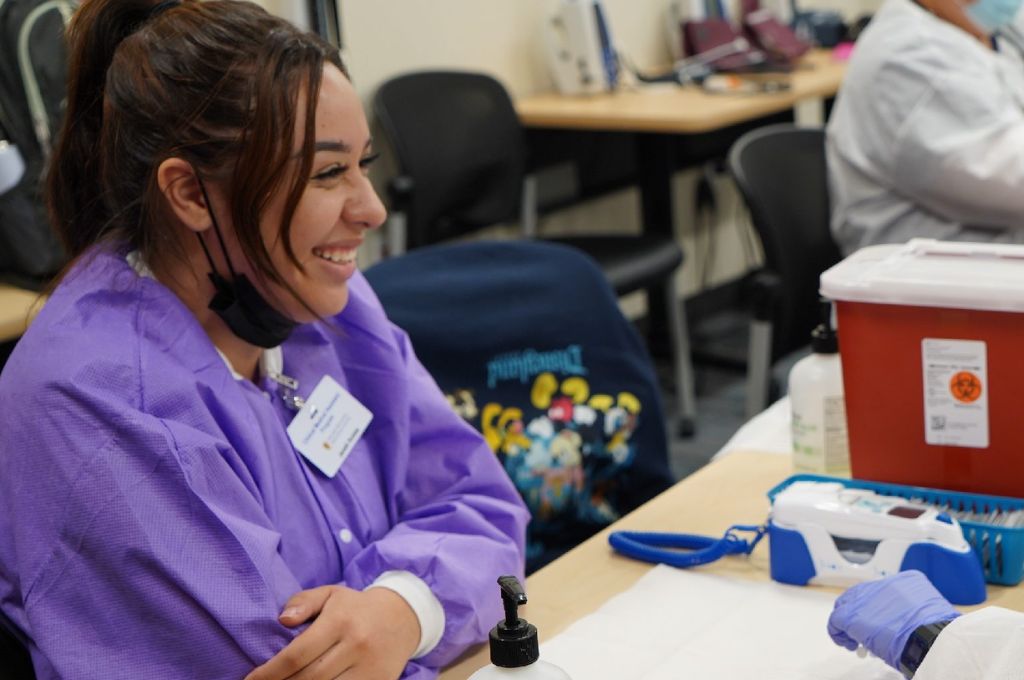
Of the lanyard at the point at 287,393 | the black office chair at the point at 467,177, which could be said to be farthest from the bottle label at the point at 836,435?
the black office chair at the point at 467,177

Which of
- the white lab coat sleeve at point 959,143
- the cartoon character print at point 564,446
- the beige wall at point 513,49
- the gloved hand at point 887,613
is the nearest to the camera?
the gloved hand at point 887,613

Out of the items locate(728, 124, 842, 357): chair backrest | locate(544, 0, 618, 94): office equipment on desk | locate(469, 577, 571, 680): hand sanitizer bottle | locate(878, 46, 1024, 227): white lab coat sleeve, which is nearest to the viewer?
locate(469, 577, 571, 680): hand sanitizer bottle

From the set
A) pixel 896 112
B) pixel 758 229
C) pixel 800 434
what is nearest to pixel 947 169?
pixel 896 112

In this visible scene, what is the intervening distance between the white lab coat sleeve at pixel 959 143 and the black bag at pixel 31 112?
5.42 feet

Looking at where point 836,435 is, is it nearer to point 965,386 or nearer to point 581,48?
point 965,386

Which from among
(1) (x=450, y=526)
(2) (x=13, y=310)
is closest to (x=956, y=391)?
(1) (x=450, y=526)

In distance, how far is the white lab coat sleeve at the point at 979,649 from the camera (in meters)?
0.93

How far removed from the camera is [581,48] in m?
3.99

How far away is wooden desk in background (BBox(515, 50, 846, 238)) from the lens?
3543 mm

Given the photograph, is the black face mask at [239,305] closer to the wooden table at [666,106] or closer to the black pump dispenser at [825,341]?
the black pump dispenser at [825,341]

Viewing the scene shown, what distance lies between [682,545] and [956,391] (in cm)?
32

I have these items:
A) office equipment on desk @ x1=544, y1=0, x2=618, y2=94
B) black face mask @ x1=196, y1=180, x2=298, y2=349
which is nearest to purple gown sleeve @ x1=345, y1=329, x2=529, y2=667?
black face mask @ x1=196, y1=180, x2=298, y2=349

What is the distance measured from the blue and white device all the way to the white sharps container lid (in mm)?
199

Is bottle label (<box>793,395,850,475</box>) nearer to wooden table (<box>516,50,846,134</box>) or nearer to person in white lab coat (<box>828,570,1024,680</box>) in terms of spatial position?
person in white lab coat (<box>828,570,1024,680</box>)
